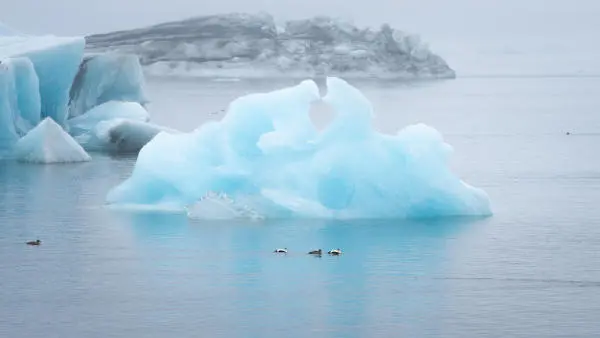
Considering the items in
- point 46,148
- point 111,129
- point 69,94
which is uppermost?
point 69,94

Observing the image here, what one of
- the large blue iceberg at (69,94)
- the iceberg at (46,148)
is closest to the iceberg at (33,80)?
the large blue iceberg at (69,94)

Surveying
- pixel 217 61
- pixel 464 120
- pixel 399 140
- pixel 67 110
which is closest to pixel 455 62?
pixel 217 61

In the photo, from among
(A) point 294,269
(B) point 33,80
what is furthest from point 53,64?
(A) point 294,269

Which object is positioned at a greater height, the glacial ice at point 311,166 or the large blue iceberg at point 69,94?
the large blue iceberg at point 69,94

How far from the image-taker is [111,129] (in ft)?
107

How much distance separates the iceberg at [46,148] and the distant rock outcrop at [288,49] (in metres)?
34.0

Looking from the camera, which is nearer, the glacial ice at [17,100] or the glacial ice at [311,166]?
the glacial ice at [311,166]

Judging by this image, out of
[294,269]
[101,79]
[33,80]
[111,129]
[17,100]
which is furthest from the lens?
[101,79]

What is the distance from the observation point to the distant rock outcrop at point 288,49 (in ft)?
Answer: 215

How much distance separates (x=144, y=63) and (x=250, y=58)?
6.05 meters

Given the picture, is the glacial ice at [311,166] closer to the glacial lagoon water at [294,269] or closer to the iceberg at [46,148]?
the glacial lagoon water at [294,269]

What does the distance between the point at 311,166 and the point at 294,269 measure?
3359 millimetres

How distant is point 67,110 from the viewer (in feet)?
107

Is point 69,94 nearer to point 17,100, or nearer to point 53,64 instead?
point 53,64
